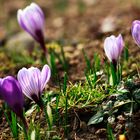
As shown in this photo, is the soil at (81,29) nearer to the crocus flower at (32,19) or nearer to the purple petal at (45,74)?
the purple petal at (45,74)

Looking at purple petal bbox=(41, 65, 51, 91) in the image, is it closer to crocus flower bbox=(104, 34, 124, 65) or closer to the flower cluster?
the flower cluster

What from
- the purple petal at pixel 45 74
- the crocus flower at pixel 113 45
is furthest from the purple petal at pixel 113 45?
the purple petal at pixel 45 74

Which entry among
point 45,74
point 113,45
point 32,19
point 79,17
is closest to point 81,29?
point 79,17

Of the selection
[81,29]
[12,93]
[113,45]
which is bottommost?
[12,93]

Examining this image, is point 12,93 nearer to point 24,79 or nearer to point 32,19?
point 24,79

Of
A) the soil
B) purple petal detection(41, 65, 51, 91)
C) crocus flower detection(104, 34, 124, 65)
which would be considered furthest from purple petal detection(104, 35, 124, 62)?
purple petal detection(41, 65, 51, 91)
